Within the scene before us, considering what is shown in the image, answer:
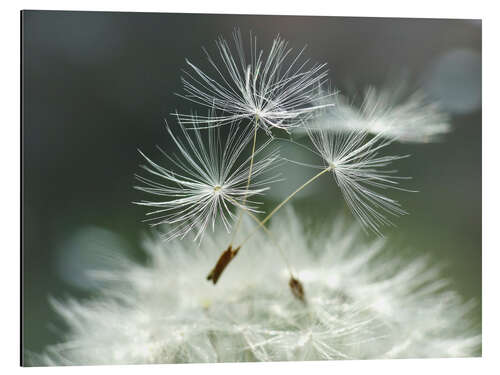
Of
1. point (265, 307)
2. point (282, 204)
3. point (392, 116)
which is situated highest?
point (392, 116)

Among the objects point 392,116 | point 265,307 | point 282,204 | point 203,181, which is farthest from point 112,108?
point 392,116

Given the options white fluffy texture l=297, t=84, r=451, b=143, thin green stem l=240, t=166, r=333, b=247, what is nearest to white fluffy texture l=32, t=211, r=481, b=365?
thin green stem l=240, t=166, r=333, b=247

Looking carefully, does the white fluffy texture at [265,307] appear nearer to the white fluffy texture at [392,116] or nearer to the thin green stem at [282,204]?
the thin green stem at [282,204]

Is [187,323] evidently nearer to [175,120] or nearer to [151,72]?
[175,120]

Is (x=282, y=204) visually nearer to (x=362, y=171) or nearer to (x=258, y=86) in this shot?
(x=362, y=171)

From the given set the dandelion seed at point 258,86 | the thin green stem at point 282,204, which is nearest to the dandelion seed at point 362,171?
the thin green stem at point 282,204
